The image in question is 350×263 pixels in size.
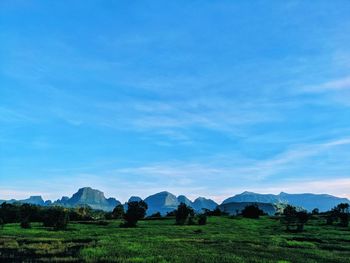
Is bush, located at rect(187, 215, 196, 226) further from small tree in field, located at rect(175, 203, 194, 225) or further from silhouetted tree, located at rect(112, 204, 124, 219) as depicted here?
silhouetted tree, located at rect(112, 204, 124, 219)

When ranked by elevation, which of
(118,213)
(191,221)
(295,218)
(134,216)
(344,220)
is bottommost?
(191,221)

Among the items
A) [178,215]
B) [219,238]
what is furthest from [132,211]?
[219,238]

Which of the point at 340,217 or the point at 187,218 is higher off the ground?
the point at 340,217

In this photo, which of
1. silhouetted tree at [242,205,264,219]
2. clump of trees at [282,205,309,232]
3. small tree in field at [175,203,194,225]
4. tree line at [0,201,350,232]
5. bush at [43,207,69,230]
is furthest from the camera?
silhouetted tree at [242,205,264,219]

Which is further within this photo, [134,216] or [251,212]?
[251,212]

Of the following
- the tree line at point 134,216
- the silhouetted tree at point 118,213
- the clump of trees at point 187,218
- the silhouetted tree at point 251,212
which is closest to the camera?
the tree line at point 134,216

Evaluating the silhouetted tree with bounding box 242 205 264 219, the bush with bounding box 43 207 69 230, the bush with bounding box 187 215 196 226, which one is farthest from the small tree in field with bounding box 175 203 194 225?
the silhouetted tree with bounding box 242 205 264 219

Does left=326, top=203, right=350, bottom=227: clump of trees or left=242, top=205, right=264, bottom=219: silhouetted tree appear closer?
left=326, top=203, right=350, bottom=227: clump of trees

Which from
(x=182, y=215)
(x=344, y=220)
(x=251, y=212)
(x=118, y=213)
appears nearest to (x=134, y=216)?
(x=182, y=215)

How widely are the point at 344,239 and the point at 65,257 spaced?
6236 centimetres

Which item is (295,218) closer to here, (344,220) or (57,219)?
(344,220)

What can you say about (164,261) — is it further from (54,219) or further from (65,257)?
(54,219)

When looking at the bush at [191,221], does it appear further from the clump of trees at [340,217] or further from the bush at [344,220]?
the bush at [344,220]

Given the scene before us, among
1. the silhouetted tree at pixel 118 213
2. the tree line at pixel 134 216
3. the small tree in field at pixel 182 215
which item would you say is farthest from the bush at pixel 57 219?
the silhouetted tree at pixel 118 213
